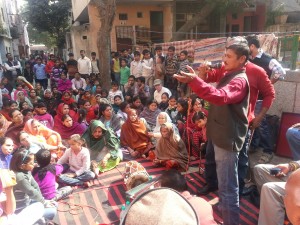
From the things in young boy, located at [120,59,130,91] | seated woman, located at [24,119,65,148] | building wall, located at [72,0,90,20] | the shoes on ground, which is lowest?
the shoes on ground

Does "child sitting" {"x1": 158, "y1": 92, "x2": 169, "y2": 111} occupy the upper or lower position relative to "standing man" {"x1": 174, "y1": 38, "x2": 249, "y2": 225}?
lower

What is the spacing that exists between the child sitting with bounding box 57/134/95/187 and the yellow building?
8573 millimetres

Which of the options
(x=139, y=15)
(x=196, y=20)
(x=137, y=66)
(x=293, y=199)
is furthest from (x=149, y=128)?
(x=139, y=15)

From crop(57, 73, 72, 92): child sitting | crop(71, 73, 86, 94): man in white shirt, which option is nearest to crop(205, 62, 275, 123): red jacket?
crop(71, 73, 86, 94): man in white shirt

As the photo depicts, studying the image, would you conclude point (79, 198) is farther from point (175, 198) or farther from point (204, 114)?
point (175, 198)

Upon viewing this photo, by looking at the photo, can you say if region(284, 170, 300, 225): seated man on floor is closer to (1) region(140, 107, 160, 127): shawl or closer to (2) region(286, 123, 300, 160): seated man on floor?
(2) region(286, 123, 300, 160): seated man on floor

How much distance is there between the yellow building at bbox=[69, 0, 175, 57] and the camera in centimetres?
1198

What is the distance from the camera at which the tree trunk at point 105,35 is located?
7302 millimetres

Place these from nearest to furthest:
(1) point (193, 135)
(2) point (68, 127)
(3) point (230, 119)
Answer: (3) point (230, 119) < (1) point (193, 135) < (2) point (68, 127)

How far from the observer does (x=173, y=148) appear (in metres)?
4.23

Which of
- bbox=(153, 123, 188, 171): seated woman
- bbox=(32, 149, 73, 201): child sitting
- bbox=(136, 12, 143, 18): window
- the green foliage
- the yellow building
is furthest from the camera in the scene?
the green foliage

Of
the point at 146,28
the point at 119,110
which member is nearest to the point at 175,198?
the point at 119,110

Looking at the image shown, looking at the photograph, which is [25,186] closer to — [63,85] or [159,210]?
[159,210]

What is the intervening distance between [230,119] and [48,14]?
68.6ft
